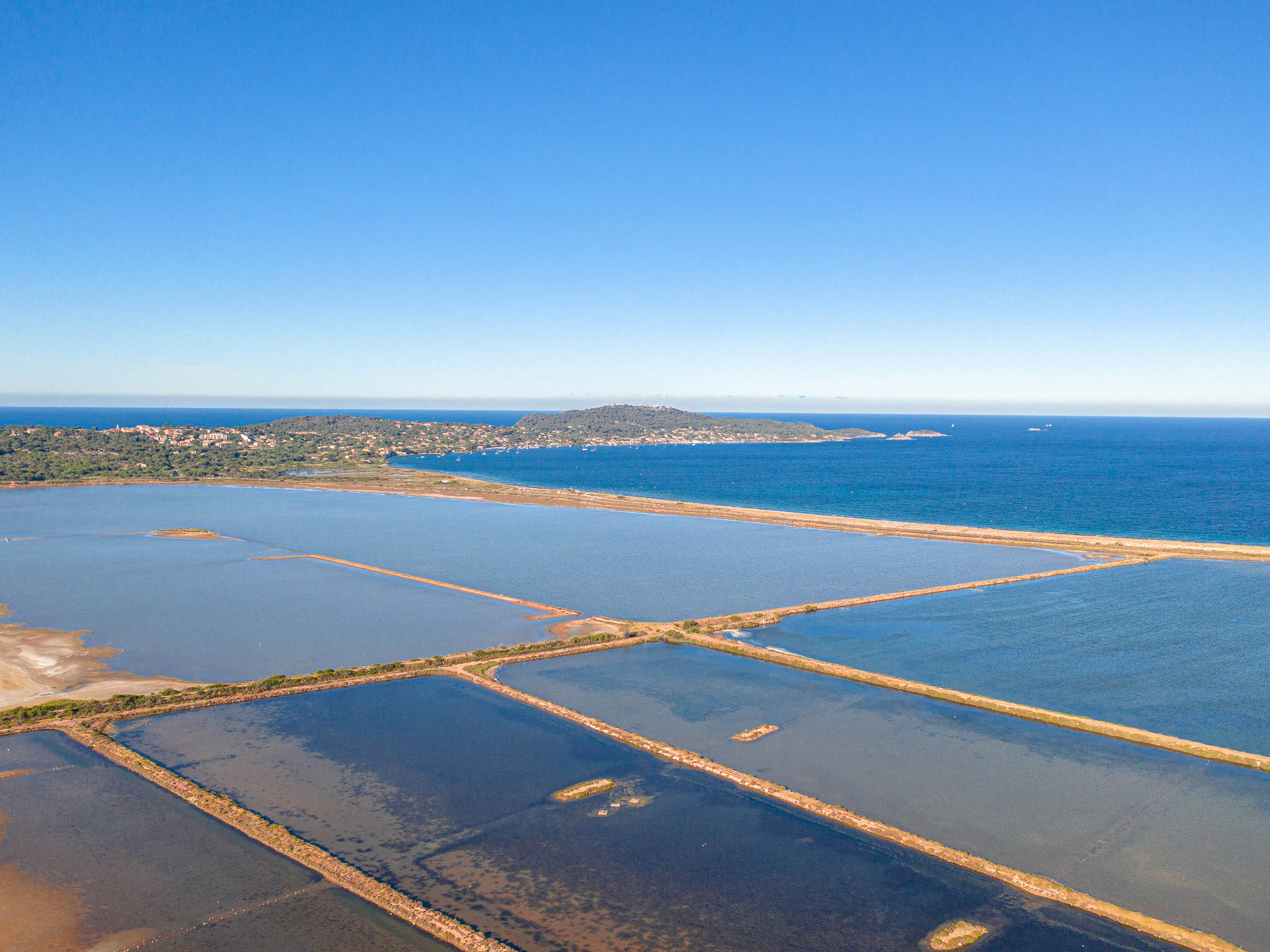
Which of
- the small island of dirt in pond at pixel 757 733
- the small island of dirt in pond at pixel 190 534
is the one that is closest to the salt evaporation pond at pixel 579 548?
the small island of dirt in pond at pixel 190 534

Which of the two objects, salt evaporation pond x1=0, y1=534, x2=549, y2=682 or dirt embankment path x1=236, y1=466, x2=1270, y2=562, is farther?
dirt embankment path x1=236, y1=466, x2=1270, y2=562

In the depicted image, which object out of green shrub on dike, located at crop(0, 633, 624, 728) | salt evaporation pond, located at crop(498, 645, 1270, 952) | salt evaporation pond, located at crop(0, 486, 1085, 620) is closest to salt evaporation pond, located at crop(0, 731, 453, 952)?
green shrub on dike, located at crop(0, 633, 624, 728)

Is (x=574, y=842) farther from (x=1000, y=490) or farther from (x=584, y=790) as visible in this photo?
(x=1000, y=490)

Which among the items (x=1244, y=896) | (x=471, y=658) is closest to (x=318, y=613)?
(x=471, y=658)

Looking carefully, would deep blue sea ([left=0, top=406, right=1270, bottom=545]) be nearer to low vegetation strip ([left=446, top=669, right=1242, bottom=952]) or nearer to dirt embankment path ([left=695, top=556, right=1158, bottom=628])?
dirt embankment path ([left=695, top=556, right=1158, bottom=628])

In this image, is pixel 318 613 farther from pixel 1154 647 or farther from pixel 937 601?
pixel 1154 647

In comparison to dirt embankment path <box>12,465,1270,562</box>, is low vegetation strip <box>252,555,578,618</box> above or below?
below

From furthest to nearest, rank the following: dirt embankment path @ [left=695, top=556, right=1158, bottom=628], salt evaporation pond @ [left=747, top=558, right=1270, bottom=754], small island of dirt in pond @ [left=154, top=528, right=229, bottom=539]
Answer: small island of dirt in pond @ [left=154, top=528, right=229, bottom=539] → dirt embankment path @ [left=695, top=556, right=1158, bottom=628] → salt evaporation pond @ [left=747, top=558, right=1270, bottom=754]
